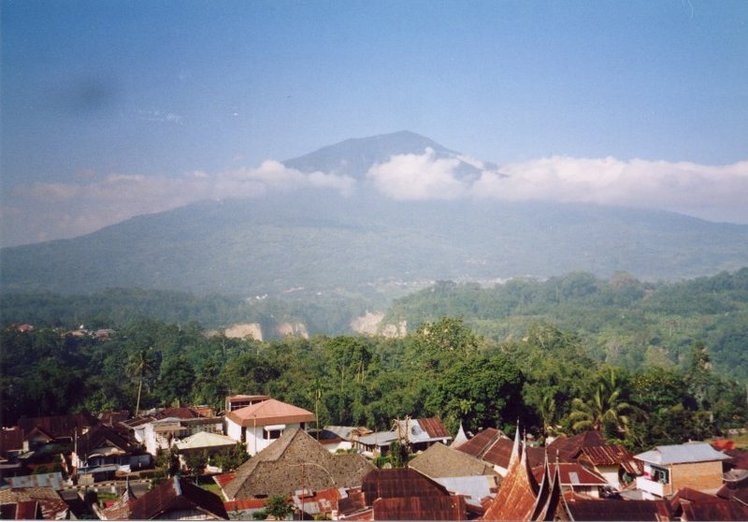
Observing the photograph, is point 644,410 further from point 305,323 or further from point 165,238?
point 165,238

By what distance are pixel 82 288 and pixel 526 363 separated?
55043 mm

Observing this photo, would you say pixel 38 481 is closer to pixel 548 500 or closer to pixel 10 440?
pixel 10 440

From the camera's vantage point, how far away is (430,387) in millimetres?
20812

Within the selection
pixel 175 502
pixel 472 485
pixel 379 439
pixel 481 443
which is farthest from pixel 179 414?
pixel 175 502

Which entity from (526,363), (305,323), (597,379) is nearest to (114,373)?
(526,363)

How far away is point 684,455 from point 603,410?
229 inches

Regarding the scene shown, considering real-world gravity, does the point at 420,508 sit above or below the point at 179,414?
above

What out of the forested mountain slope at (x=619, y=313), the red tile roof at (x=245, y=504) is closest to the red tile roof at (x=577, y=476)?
the red tile roof at (x=245, y=504)

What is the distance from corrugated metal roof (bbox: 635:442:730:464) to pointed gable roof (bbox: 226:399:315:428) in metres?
8.36

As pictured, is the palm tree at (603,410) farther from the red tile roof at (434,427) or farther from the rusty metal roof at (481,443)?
the red tile roof at (434,427)

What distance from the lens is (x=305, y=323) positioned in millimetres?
65812

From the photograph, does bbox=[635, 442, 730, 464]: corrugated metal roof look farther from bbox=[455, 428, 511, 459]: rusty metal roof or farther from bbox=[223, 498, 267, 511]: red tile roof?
bbox=[223, 498, 267, 511]: red tile roof

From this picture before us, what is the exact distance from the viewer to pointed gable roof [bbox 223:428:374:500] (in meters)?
14.0

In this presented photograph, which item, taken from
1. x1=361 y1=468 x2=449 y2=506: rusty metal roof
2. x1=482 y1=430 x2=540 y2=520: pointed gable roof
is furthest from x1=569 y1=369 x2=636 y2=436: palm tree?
x1=482 y1=430 x2=540 y2=520: pointed gable roof
